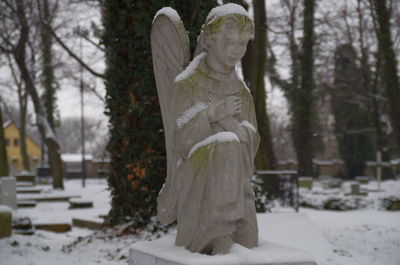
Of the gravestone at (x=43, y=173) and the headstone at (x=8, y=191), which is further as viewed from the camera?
the gravestone at (x=43, y=173)

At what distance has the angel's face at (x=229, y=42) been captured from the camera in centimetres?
376

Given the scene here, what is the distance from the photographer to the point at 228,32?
148 inches

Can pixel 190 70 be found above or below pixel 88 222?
above

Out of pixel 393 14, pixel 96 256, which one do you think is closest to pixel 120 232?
pixel 96 256

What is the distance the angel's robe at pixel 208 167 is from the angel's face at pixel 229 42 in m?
0.17

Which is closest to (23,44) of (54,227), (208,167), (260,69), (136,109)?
(54,227)

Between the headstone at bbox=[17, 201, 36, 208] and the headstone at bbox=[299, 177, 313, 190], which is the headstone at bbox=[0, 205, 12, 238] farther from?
the headstone at bbox=[299, 177, 313, 190]

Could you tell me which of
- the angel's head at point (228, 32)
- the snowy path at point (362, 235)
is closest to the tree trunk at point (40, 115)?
the snowy path at point (362, 235)

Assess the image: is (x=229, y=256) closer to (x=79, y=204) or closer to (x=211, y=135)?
(x=211, y=135)

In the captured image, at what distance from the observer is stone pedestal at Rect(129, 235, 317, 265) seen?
353cm

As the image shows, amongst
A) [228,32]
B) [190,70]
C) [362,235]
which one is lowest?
[362,235]

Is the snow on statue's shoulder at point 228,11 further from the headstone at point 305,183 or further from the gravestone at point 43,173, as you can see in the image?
the gravestone at point 43,173

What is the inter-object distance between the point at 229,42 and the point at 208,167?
106cm

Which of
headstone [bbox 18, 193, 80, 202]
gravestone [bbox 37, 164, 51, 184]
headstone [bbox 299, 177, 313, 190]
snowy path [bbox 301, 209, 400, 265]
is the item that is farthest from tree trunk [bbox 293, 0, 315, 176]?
gravestone [bbox 37, 164, 51, 184]
